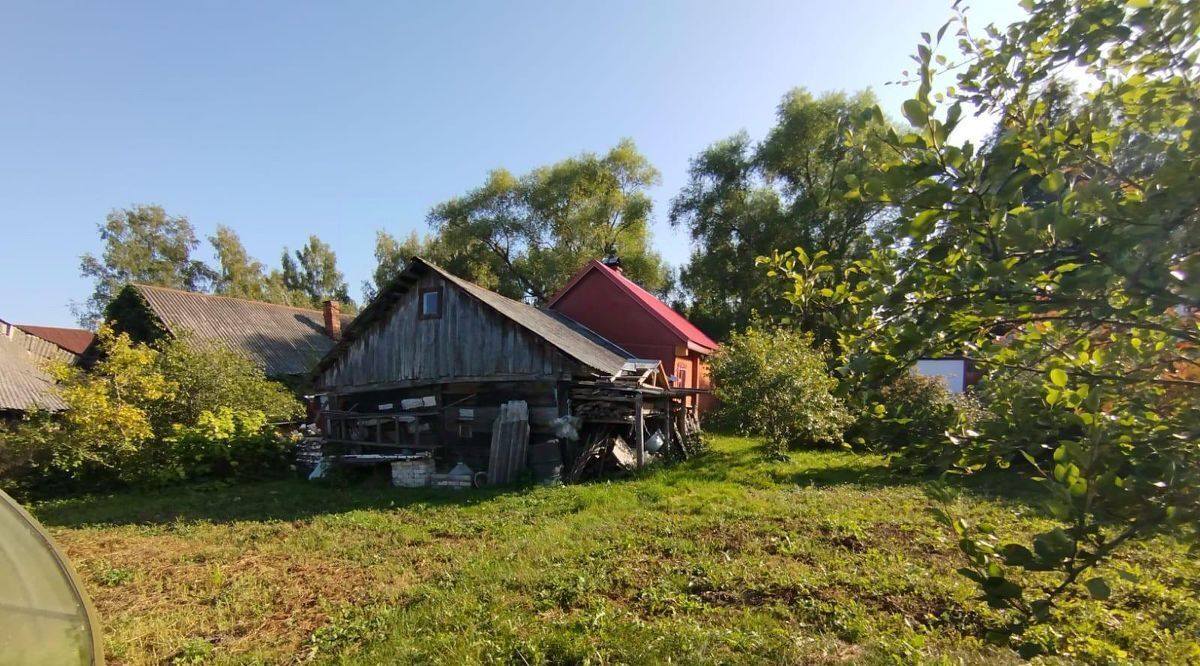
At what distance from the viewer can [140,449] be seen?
42.5 feet

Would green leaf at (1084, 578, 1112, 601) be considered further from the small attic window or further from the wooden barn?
the small attic window

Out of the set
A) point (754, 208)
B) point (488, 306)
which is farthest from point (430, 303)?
point (754, 208)

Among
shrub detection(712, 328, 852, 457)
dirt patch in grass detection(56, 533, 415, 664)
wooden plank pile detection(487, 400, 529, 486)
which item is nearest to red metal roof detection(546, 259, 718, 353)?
shrub detection(712, 328, 852, 457)

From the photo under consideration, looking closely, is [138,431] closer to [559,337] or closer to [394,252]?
[559,337]

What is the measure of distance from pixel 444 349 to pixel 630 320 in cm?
893

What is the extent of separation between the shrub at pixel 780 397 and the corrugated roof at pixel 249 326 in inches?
739

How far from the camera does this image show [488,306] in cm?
1352

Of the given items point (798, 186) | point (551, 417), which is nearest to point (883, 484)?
point (551, 417)

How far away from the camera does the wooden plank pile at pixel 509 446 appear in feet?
40.3

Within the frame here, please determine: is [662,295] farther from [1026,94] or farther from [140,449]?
[1026,94]

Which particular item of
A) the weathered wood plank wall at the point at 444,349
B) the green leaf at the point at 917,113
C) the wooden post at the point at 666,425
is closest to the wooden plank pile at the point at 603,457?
the wooden post at the point at 666,425

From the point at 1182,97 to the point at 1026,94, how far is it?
1.83ft

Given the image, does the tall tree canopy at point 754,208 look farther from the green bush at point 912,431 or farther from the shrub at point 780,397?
the green bush at point 912,431

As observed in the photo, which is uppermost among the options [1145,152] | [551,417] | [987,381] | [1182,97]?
[1182,97]
